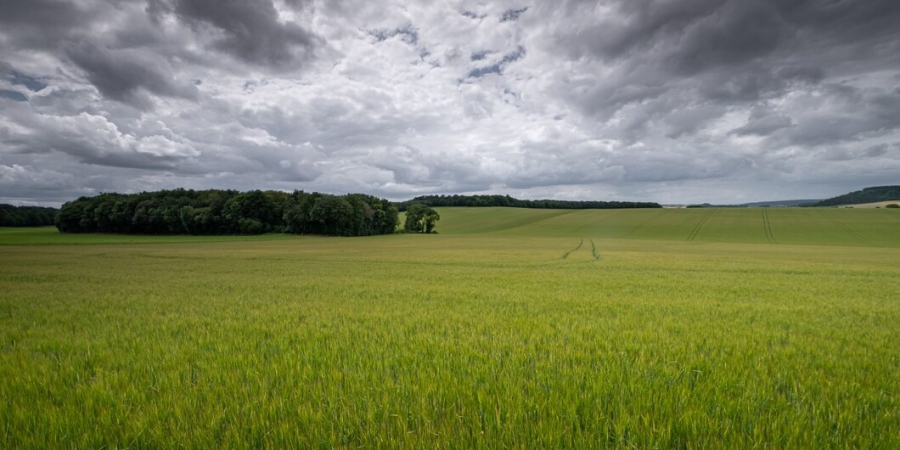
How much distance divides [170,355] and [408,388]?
3886mm

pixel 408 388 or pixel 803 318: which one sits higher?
pixel 408 388

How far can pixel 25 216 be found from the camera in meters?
115

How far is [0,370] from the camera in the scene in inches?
192

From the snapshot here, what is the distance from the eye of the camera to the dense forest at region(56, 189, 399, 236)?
84688mm

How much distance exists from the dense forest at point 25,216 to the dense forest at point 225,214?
3413 cm

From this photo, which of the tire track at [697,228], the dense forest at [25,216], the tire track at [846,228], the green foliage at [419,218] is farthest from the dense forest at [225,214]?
the tire track at [846,228]

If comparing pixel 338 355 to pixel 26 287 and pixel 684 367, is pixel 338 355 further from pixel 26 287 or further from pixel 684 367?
pixel 26 287

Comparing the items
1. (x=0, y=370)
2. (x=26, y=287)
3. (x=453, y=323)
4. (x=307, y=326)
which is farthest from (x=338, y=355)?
(x=26, y=287)

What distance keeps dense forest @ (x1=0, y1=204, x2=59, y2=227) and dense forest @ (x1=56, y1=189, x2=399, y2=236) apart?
1344 inches

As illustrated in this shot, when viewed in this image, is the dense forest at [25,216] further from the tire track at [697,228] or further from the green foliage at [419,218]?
the tire track at [697,228]

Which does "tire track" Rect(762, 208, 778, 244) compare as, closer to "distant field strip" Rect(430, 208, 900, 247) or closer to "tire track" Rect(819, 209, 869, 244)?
"distant field strip" Rect(430, 208, 900, 247)

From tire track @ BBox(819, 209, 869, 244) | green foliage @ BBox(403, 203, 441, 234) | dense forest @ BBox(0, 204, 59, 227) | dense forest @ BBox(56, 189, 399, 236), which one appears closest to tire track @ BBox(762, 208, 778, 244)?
tire track @ BBox(819, 209, 869, 244)

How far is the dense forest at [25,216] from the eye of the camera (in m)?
109

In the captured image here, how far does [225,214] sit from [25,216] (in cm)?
8726
